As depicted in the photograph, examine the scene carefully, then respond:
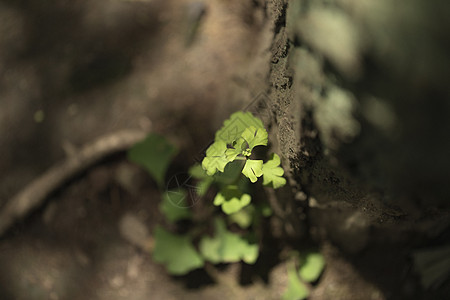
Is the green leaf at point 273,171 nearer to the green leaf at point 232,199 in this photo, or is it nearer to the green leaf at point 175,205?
the green leaf at point 232,199

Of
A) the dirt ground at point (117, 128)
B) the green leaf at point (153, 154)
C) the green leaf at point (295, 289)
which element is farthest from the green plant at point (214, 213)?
the green leaf at point (295, 289)

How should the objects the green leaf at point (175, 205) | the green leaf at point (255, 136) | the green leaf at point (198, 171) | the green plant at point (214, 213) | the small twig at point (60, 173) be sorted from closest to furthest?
the green leaf at point (255, 136) → the green plant at point (214, 213) → the green leaf at point (198, 171) → the green leaf at point (175, 205) → the small twig at point (60, 173)

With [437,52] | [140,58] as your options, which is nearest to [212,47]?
[140,58]

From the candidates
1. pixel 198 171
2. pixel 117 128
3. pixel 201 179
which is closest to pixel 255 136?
pixel 198 171

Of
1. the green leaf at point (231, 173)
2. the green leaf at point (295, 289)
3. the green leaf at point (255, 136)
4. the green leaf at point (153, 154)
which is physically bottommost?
the green leaf at point (295, 289)

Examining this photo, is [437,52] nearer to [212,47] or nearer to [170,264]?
[212,47]

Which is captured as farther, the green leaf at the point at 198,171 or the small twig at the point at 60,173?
the small twig at the point at 60,173

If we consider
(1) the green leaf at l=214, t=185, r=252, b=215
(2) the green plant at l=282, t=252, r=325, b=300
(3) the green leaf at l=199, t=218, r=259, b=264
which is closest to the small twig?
(3) the green leaf at l=199, t=218, r=259, b=264
